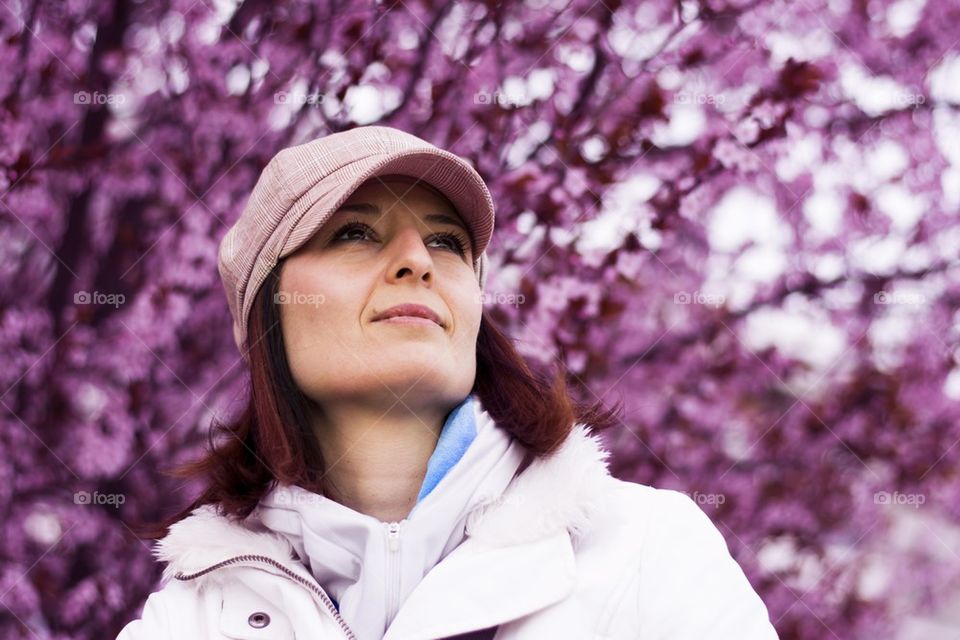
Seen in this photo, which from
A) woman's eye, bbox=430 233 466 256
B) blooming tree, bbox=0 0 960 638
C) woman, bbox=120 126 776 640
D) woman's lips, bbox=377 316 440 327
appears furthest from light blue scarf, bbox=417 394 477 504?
blooming tree, bbox=0 0 960 638

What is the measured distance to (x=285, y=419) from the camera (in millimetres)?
1536

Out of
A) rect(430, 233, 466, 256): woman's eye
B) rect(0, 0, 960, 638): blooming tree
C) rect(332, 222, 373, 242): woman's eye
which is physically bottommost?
rect(0, 0, 960, 638): blooming tree

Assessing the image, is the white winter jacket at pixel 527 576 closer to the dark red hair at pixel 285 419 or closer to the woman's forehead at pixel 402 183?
the dark red hair at pixel 285 419

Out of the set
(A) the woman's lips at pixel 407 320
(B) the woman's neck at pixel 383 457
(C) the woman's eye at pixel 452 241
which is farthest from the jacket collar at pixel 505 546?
(C) the woman's eye at pixel 452 241

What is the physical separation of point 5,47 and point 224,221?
0.76 meters

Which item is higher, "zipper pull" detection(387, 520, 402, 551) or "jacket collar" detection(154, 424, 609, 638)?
"jacket collar" detection(154, 424, 609, 638)

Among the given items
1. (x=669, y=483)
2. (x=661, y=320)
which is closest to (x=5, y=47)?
(x=661, y=320)

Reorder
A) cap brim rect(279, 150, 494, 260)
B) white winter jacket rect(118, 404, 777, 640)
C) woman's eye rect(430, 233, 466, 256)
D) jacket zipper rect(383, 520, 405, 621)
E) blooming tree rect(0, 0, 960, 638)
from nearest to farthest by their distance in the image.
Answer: white winter jacket rect(118, 404, 777, 640) < jacket zipper rect(383, 520, 405, 621) < cap brim rect(279, 150, 494, 260) < woman's eye rect(430, 233, 466, 256) < blooming tree rect(0, 0, 960, 638)

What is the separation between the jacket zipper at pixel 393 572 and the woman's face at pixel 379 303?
0.72 ft

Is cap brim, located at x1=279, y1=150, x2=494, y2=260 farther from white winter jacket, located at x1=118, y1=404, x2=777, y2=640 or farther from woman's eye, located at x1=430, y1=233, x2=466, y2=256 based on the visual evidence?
white winter jacket, located at x1=118, y1=404, x2=777, y2=640

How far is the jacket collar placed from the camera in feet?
4.04

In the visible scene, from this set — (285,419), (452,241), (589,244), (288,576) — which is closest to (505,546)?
(288,576)

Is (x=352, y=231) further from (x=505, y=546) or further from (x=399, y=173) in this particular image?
(x=505, y=546)

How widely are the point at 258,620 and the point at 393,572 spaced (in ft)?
0.77
